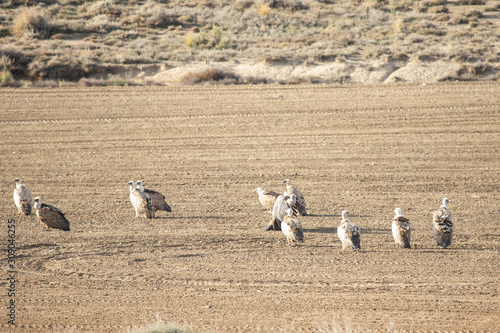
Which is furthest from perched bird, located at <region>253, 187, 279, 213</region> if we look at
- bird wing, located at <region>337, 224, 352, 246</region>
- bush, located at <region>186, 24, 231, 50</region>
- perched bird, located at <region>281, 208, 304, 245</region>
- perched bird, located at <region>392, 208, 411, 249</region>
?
bush, located at <region>186, 24, 231, 50</region>

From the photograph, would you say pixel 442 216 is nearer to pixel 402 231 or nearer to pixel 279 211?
pixel 402 231

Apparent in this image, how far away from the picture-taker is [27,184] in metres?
16.2

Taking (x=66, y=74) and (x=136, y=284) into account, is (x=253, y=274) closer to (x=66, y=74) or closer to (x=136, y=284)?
(x=136, y=284)

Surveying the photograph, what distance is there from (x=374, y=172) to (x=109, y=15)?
33.5 meters

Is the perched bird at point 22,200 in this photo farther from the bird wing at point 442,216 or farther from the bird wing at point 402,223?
the bird wing at point 442,216

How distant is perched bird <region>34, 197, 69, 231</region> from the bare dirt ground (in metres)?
0.28

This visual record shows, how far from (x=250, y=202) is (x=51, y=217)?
17.0ft

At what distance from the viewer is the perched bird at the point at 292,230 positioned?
37.3 ft

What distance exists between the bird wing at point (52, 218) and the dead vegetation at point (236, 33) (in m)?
16.9

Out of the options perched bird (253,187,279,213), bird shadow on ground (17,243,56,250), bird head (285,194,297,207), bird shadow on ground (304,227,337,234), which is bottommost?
bird shadow on ground (304,227,337,234)

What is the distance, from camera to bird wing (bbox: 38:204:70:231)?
1234 cm

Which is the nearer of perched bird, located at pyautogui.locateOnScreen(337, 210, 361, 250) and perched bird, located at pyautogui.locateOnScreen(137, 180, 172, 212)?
perched bird, located at pyautogui.locateOnScreen(337, 210, 361, 250)

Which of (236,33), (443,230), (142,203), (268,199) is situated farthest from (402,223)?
(236,33)

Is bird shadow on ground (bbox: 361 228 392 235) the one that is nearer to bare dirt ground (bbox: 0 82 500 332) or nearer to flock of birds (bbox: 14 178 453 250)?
bare dirt ground (bbox: 0 82 500 332)
